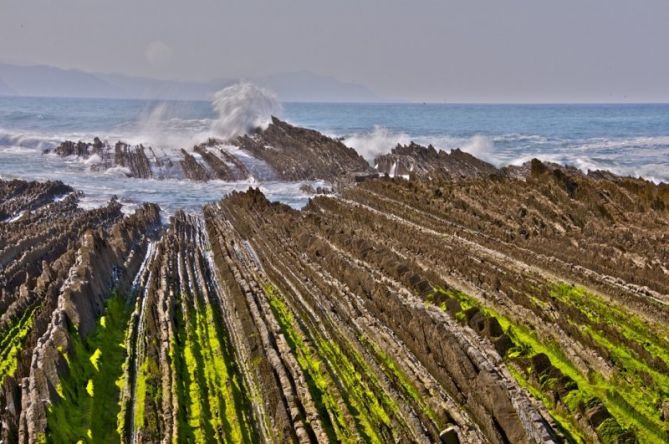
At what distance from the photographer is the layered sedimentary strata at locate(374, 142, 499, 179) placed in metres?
46.2

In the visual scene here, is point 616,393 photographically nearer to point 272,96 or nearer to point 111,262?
point 111,262

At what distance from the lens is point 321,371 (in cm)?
1273

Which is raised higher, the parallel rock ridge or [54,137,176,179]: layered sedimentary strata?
[54,137,176,179]: layered sedimentary strata

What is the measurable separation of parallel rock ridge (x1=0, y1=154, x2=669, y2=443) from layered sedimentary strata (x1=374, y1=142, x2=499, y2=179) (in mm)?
19054

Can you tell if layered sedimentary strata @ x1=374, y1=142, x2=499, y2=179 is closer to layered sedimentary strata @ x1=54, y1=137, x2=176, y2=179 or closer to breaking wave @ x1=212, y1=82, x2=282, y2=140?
layered sedimentary strata @ x1=54, y1=137, x2=176, y2=179

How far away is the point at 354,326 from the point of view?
15125mm

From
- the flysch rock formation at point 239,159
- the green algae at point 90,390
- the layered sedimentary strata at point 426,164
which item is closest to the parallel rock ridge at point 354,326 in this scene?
the green algae at point 90,390

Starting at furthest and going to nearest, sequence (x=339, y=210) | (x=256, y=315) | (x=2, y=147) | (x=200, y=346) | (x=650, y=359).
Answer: (x=2, y=147), (x=339, y=210), (x=256, y=315), (x=200, y=346), (x=650, y=359)

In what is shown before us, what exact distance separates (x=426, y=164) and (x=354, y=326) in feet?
115

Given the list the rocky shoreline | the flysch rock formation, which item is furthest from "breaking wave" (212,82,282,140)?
the rocky shoreline

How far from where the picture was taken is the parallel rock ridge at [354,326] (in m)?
10.7

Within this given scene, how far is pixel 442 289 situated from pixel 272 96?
6892 centimetres

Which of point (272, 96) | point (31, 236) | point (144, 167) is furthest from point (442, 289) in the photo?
point (272, 96)

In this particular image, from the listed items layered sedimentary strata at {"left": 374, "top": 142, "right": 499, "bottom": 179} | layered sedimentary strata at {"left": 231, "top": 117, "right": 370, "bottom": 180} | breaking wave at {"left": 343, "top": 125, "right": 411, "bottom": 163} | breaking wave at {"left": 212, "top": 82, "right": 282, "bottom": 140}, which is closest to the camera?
layered sedimentary strata at {"left": 374, "top": 142, "right": 499, "bottom": 179}
